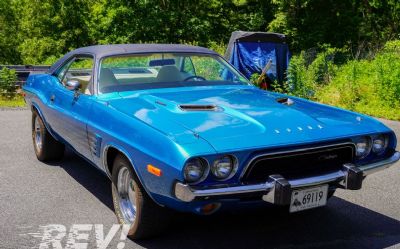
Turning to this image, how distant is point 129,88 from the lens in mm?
4676

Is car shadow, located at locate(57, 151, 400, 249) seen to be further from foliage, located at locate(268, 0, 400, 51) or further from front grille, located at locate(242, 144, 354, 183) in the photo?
foliage, located at locate(268, 0, 400, 51)

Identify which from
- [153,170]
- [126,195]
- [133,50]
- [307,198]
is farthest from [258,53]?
[153,170]

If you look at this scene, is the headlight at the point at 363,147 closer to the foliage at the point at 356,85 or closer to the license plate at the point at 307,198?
the license plate at the point at 307,198

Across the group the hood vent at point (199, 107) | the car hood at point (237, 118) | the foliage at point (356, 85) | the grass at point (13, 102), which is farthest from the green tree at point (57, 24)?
the hood vent at point (199, 107)

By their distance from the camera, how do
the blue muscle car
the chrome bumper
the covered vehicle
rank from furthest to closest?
1. the covered vehicle
2. the blue muscle car
3. the chrome bumper

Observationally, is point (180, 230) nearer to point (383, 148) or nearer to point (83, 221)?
point (83, 221)

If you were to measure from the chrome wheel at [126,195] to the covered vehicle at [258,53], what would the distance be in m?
8.95

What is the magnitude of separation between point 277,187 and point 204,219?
126cm

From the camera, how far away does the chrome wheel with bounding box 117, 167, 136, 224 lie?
4.00m

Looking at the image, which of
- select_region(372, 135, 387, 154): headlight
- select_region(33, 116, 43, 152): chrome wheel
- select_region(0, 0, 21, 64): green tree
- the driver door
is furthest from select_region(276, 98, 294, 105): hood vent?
select_region(0, 0, 21, 64): green tree

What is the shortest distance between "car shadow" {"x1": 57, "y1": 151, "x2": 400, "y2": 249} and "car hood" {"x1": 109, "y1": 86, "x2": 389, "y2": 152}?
60cm

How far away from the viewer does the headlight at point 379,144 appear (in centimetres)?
393

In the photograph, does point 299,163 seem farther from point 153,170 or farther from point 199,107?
point 153,170

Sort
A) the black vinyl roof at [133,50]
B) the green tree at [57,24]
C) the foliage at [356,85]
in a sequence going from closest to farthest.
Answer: the black vinyl roof at [133,50] → the foliage at [356,85] → the green tree at [57,24]
